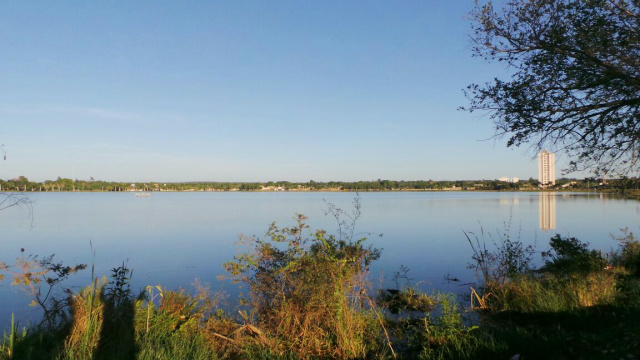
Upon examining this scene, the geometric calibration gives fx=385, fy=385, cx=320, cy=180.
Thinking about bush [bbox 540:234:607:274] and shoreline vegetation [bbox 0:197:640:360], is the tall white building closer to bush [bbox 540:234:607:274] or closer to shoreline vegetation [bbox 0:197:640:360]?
bush [bbox 540:234:607:274]

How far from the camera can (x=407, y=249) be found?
19.8m

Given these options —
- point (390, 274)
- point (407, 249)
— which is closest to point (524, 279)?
point (390, 274)

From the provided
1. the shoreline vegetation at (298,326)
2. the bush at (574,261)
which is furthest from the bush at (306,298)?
the bush at (574,261)

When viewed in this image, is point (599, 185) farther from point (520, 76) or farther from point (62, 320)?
point (62, 320)

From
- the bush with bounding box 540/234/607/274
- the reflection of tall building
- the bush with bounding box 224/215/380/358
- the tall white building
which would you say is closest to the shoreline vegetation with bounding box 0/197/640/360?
the bush with bounding box 224/215/380/358

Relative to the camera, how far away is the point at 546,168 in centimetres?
1129

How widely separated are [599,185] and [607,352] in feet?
19.4

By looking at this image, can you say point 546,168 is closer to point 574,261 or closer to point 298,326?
point 574,261

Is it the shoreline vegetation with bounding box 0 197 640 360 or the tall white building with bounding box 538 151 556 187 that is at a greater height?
the tall white building with bounding box 538 151 556 187

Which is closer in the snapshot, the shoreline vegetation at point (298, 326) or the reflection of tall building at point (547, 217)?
the shoreline vegetation at point (298, 326)

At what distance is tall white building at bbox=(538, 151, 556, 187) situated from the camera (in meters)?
9.83

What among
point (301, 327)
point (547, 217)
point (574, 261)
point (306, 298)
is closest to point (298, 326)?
point (301, 327)

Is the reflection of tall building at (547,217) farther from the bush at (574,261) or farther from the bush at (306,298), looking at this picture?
the bush at (306,298)

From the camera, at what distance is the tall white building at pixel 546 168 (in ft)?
32.2
